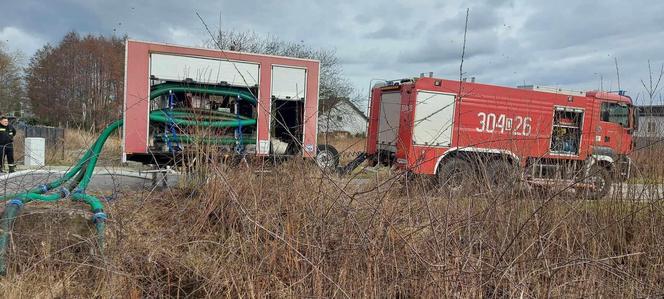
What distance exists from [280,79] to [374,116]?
3.13 m

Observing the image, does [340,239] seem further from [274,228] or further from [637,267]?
[637,267]

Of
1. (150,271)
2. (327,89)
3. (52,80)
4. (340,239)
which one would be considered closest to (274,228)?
(340,239)

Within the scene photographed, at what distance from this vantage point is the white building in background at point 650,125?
4.48 metres

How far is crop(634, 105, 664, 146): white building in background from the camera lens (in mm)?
4484

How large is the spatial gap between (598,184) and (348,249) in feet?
7.71

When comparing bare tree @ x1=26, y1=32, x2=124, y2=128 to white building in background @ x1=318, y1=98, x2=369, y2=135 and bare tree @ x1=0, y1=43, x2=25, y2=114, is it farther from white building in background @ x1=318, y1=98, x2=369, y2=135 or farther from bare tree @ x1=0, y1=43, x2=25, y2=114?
white building in background @ x1=318, y1=98, x2=369, y2=135

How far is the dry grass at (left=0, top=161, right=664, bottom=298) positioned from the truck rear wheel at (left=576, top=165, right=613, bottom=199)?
0.43 feet

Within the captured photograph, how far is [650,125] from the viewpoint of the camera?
4.62 m

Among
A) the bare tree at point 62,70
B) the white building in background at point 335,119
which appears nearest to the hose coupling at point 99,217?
the white building in background at point 335,119

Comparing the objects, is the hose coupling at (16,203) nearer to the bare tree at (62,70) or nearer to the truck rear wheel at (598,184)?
the truck rear wheel at (598,184)

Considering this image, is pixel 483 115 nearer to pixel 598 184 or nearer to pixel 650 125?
pixel 650 125

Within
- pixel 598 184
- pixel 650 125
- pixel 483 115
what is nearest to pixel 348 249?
pixel 598 184

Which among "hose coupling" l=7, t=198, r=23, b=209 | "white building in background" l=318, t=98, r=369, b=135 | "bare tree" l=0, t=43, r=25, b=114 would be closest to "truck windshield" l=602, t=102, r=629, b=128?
"white building in background" l=318, t=98, r=369, b=135

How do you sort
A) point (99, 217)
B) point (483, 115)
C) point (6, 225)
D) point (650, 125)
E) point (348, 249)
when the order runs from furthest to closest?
point (483, 115)
point (650, 125)
point (99, 217)
point (6, 225)
point (348, 249)
